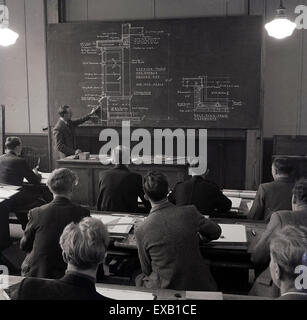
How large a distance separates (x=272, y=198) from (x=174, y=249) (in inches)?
47.6

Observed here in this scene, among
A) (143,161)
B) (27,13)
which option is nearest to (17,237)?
(143,161)

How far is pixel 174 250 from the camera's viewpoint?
2508 mm

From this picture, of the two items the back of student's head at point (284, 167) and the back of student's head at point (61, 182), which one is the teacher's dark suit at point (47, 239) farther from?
the back of student's head at point (284, 167)

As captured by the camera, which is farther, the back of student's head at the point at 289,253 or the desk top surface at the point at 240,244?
the desk top surface at the point at 240,244

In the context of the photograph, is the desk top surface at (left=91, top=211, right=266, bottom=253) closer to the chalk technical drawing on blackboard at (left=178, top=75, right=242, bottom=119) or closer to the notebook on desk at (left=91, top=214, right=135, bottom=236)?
the notebook on desk at (left=91, top=214, right=135, bottom=236)

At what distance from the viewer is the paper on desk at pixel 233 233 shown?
289 centimetres

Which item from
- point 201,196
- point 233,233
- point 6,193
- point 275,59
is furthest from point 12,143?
point 275,59

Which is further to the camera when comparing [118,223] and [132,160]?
[132,160]

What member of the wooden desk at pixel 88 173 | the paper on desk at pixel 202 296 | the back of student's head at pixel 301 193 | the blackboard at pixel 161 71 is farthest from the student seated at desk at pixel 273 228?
the blackboard at pixel 161 71

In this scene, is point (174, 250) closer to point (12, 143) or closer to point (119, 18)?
point (12, 143)

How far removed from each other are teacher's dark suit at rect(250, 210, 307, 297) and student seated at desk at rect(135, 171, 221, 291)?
0.88ft

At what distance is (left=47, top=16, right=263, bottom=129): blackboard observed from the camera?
6.29 metres

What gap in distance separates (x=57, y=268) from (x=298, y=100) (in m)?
4.91

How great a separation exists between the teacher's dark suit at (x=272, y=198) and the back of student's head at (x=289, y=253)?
1639 mm
